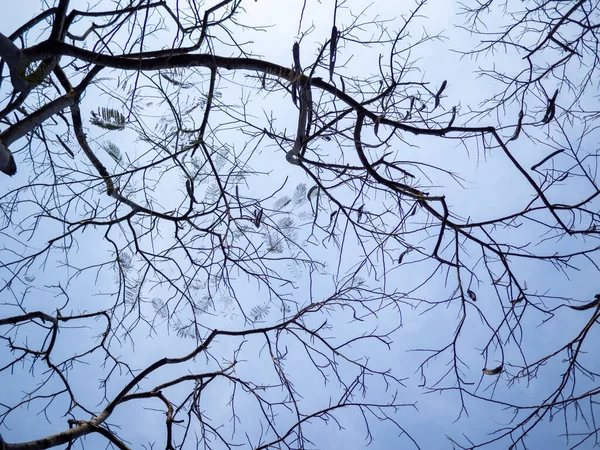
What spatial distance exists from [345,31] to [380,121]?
0.57 meters

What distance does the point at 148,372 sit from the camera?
11.3 ft

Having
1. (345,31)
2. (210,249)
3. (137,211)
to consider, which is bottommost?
(210,249)

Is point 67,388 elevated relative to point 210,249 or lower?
lower

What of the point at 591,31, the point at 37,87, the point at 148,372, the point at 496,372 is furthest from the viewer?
the point at 148,372

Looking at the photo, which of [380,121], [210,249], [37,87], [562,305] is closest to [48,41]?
[37,87]

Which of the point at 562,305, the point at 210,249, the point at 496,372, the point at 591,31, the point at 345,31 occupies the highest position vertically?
the point at 591,31

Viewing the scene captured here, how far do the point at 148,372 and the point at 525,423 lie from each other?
8.23ft

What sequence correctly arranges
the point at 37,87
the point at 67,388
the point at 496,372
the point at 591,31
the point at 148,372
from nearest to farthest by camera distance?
the point at 496,372 → the point at 591,31 → the point at 37,87 → the point at 148,372 → the point at 67,388

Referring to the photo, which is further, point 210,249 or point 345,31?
point 210,249

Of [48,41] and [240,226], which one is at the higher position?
[48,41]

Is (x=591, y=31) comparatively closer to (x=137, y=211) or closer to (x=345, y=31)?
(x=345, y=31)

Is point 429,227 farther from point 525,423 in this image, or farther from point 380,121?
point 525,423

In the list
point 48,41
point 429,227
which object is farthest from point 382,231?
point 48,41

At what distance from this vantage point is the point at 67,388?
12.4ft
